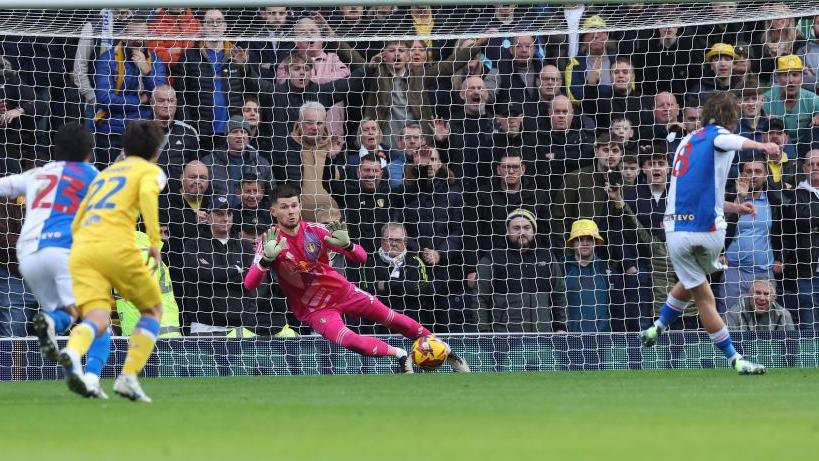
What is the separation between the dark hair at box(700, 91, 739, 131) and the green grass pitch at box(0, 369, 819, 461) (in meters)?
2.01

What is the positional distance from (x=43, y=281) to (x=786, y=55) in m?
8.64

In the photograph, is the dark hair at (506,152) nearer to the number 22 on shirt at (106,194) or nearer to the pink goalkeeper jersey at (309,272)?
the pink goalkeeper jersey at (309,272)

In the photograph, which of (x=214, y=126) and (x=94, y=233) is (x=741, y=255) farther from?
(x=94, y=233)

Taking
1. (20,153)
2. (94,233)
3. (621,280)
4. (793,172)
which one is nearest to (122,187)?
(94,233)

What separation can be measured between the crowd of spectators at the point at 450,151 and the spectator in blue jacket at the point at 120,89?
2cm

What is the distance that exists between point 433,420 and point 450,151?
7.71m

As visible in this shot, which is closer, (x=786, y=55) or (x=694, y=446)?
(x=694, y=446)

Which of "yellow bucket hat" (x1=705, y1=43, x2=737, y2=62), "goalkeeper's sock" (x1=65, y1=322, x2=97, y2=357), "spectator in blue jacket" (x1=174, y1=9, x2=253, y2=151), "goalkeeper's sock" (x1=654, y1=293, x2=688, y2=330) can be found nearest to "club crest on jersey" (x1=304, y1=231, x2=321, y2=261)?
"spectator in blue jacket" (x1=174, y1=9, x2=253, y2=151)

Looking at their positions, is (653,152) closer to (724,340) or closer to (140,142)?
(724,340)

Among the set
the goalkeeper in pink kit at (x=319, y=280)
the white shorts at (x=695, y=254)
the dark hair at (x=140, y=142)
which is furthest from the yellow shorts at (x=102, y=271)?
the white shorts at (x=695, y=254)

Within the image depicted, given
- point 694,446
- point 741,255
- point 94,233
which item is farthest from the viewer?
point 741,255

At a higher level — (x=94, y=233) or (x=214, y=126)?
(x=214, y=126)

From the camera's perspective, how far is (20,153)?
48.0 feet

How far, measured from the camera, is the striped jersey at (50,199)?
31.6 feet
